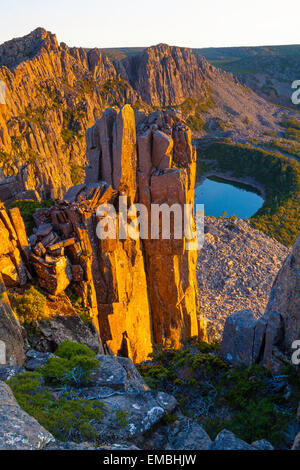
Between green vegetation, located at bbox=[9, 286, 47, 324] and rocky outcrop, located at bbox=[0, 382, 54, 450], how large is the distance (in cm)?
660

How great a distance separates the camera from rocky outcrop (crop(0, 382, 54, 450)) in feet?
17.6

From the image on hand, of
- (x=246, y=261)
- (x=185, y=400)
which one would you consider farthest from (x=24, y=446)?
(x=246, y=261)

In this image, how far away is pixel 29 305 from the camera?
12914mm

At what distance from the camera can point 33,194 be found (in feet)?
80.3

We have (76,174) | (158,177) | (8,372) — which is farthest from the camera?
(76,174)

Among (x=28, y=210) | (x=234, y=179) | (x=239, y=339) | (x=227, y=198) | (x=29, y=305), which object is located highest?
(x=28, y=210)

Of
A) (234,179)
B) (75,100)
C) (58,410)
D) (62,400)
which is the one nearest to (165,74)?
(75,100)

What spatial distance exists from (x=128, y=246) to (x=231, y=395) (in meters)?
9.72

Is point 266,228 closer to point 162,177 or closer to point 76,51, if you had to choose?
point 162,177

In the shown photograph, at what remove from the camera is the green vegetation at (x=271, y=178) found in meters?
50.9

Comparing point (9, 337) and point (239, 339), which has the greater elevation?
point (9, 337)

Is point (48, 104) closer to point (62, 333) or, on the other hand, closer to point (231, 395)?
point (62, 333)

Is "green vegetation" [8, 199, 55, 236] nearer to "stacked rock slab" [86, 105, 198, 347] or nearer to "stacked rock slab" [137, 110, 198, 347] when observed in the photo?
"stacked rock slab" [86, 105, 198, 347]

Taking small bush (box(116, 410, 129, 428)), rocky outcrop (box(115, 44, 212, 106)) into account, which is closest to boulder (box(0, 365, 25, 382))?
small bush (box(116, 410, 129, 428))
